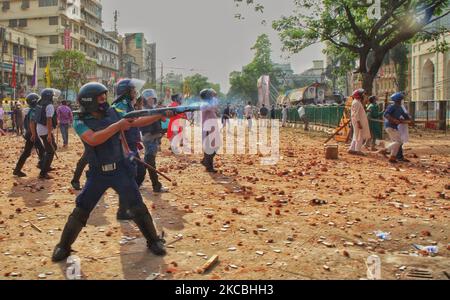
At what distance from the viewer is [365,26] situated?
25.5m

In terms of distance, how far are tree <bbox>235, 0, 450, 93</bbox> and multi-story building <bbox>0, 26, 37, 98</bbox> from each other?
3429cm

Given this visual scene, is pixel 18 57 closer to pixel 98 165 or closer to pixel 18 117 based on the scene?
pixel 18 117

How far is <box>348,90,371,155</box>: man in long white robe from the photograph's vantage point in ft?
47.6

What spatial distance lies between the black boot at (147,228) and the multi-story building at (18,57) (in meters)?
48.8

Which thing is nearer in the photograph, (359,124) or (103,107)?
(103,107)

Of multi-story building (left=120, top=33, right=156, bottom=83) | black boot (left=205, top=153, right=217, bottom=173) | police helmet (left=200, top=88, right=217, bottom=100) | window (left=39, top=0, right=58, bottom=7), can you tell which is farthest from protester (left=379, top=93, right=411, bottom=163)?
multi-story building (left=120, top=33, right=156, bottom=83)

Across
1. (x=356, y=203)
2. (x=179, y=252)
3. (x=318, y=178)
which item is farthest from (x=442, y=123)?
(x=179, y=252)

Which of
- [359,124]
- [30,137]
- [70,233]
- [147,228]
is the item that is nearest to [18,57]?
[30,137]

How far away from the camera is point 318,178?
10.5 meters

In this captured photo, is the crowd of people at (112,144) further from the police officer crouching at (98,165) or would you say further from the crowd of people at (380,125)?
the crowd of people at (380,125)

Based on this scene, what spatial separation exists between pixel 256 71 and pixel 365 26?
58791 millimetres

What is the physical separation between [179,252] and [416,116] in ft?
93.2

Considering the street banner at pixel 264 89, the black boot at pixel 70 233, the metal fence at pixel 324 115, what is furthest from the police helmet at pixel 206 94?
the street banner at pixel 264 89

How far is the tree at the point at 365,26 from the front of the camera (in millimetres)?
22656
